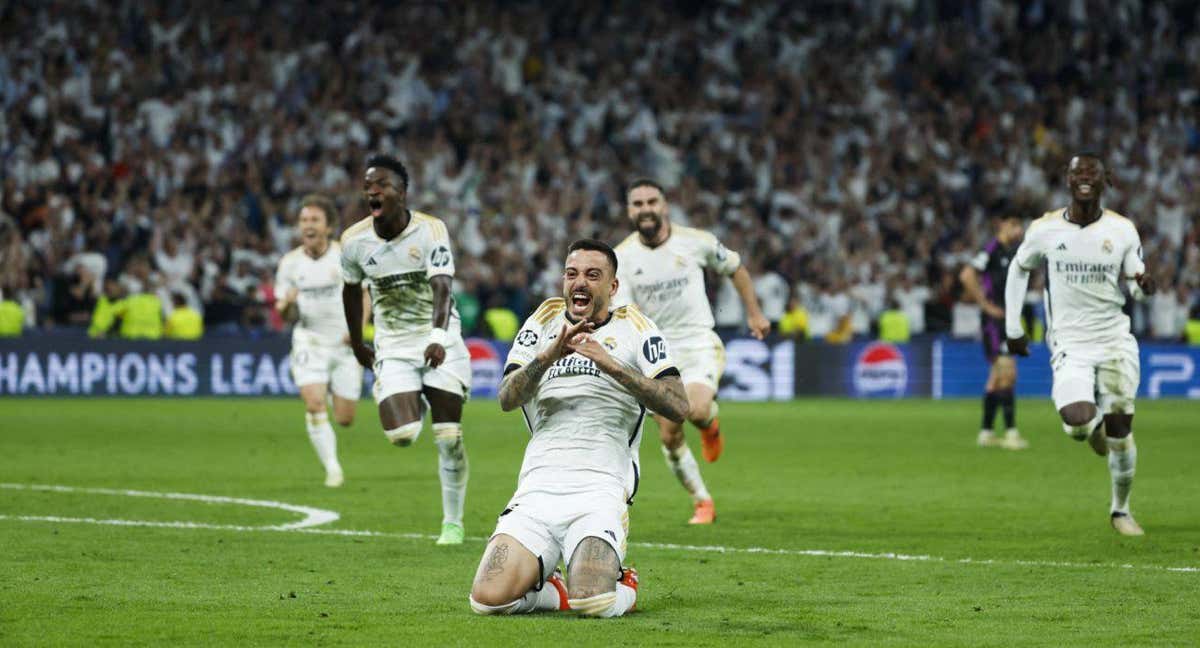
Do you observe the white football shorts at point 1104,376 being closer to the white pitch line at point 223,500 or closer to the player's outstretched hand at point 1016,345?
the player's outstretched hand at point 1016,345

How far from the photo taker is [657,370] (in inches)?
358

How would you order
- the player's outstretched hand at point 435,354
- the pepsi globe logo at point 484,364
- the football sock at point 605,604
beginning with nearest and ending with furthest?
the football sock at point 605,604
the player's outstretched hand at point 435,354
the pepsi globe logo at point 484,364

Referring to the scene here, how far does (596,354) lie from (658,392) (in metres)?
0.48

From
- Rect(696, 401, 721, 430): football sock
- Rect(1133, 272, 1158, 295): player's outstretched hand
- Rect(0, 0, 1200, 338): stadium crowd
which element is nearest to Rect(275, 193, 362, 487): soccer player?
Rect(696, 401, 721, 430): football sock

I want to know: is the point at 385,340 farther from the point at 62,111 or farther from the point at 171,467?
the point at 62,111

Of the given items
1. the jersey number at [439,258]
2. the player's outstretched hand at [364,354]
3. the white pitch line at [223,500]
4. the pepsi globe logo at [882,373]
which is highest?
the jersey number at [439,258]

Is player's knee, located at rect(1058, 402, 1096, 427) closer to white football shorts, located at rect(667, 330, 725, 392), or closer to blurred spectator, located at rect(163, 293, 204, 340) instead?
white football shorts, located at rect(667, 330, 725, 392)

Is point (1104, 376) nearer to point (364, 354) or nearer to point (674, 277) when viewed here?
point (674, 277)

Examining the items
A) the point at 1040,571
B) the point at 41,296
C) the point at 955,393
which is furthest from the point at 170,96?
the point at 1040,571

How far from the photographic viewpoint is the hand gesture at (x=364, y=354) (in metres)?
12.5

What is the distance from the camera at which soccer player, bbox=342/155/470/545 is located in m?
12.1

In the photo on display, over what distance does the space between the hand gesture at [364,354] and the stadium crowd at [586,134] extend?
1836 cm

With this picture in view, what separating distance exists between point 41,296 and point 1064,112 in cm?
2095

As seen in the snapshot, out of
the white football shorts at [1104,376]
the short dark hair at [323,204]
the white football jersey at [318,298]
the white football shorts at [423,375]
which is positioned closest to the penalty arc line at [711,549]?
the white football shorts at [423,375]
